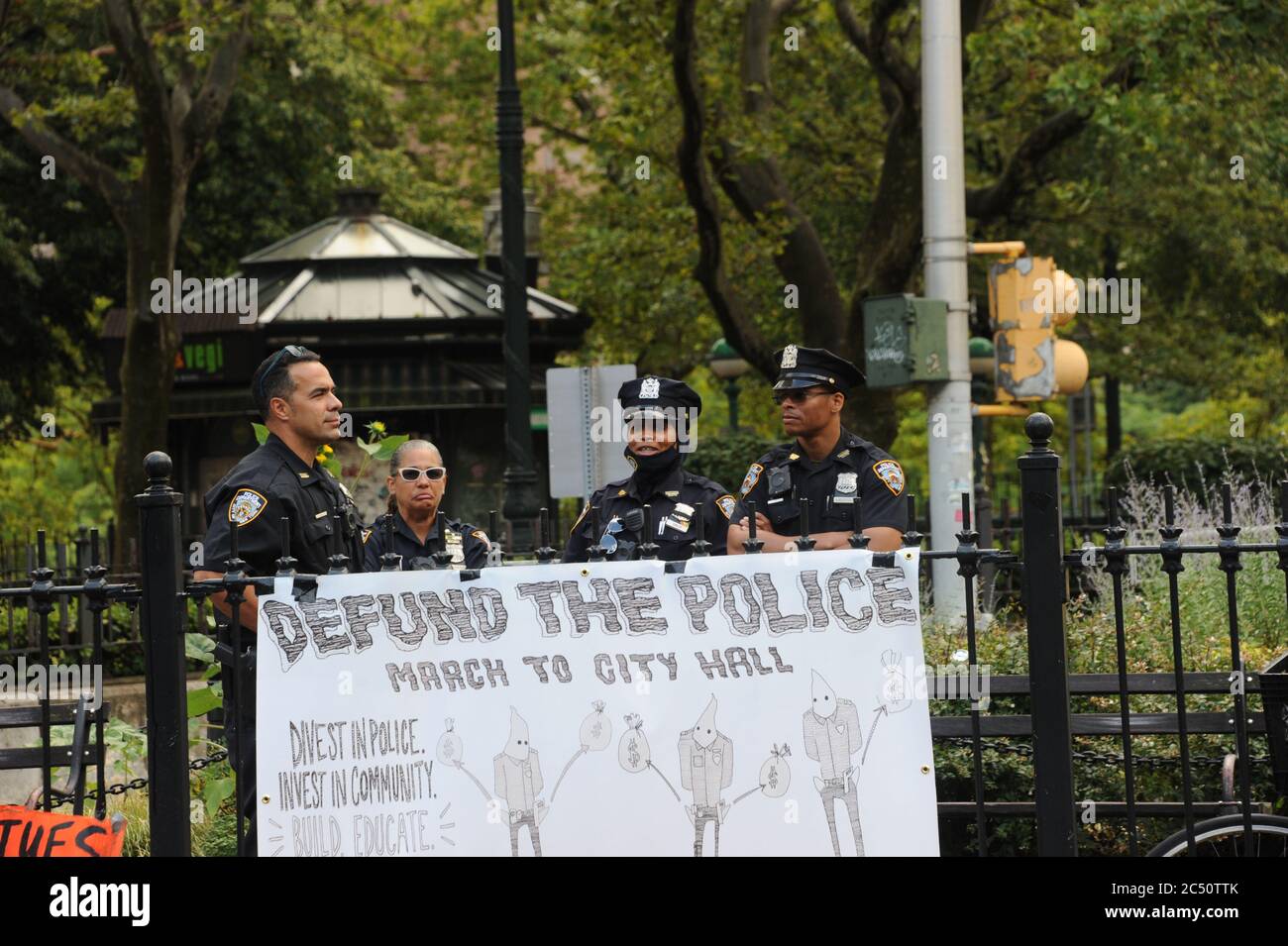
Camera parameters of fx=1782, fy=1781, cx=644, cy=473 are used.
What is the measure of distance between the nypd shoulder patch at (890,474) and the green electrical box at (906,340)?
354cm

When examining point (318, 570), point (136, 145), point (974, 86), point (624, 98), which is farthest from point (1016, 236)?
point (318, 570)

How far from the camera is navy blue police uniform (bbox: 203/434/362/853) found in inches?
214

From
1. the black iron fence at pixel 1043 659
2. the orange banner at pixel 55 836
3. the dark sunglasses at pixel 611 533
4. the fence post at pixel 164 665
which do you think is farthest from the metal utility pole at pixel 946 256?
the fence post at pixel 164 665

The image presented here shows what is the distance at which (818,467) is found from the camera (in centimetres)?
681

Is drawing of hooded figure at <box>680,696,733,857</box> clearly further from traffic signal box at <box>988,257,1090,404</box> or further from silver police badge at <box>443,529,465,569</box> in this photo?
traffic signal box at <box>988,257,1090,404</box>

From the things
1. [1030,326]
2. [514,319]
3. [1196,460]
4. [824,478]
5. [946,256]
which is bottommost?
[824,478]

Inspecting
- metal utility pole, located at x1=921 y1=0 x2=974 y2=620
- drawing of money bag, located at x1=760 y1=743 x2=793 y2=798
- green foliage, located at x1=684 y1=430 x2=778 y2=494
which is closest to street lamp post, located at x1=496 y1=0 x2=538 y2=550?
metal utility pole, located at x1=921 y1=0 x2=974 y2=620

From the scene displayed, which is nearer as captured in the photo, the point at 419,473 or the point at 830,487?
the point at 830,487

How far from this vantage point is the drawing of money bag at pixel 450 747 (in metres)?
5.02

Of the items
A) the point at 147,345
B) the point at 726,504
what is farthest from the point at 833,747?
the point at 147,345

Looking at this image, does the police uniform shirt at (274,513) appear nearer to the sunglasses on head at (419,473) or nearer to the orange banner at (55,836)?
the orange banner at (55,836)

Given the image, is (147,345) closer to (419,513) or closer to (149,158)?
(149,158)

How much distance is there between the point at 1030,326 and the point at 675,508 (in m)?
4.62
